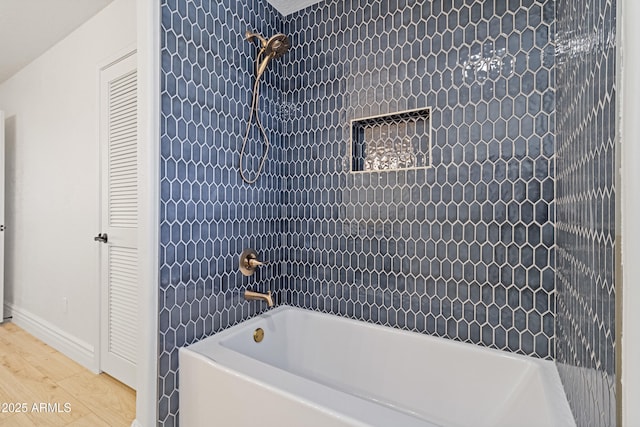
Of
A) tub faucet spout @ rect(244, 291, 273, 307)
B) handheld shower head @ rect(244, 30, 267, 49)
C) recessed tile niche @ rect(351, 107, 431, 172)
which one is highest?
handheld shower head @ rect(244, 30, 267, 49)

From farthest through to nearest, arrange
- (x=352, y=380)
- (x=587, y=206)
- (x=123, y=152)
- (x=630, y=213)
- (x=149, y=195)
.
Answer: (x=123, y=152)
(x=352, y=380)
(x=149, y=195)
(x=587, y=206)
(x=630, y=213)

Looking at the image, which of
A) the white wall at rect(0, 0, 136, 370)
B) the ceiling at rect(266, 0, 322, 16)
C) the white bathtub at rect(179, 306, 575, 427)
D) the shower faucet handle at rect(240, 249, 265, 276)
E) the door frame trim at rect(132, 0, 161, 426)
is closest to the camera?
the white bathtub at rect(179, 306, 575, 427)

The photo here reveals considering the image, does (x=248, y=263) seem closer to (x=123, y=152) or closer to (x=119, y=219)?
(x=119, y=219)

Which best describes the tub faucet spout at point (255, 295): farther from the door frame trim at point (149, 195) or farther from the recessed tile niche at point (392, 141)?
the recessed tile niche at point (392, 141)

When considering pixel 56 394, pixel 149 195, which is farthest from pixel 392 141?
pixel 56 394

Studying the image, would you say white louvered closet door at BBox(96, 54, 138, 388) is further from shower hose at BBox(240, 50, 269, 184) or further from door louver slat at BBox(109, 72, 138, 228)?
shower hose at BBox(240, 50, 269, 184)

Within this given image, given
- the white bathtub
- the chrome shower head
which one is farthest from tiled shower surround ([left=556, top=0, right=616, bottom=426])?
the chrome shower head

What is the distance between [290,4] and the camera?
2090 mm

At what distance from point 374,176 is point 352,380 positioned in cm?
110

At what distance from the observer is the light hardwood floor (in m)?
1.84

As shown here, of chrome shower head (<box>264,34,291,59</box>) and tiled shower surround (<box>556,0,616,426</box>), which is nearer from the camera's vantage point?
tiled shower surround (<box>556,0,616,426</box>)

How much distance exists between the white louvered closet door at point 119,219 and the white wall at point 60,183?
115 millimetres

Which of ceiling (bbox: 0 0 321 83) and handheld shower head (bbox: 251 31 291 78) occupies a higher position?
ceiling (bbox: 0 0 321 83)

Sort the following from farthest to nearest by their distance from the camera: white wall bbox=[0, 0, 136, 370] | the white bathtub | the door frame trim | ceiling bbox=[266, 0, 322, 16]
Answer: white wall bbox=[0, 0, 136, 370]
ceiling bbox=[266, 0, 322, 16]
the door frame trim
the white bathtub
